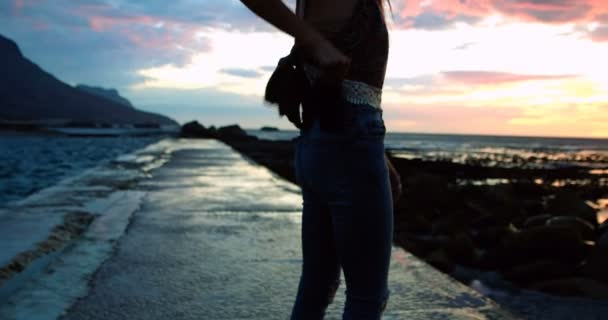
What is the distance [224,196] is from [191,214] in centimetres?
124

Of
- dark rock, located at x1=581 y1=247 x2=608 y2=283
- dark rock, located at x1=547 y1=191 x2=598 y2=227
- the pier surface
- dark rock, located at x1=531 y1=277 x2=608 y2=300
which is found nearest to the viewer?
the pier surface

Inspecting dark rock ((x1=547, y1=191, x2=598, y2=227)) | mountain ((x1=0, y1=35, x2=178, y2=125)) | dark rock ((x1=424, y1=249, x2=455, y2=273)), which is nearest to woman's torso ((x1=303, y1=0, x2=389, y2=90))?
dark rock ((x1=424, y1=249, x2=455, y2=273))

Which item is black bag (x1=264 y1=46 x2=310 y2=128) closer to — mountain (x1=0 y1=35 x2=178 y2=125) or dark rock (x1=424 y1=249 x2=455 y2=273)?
dark rock (x1=424 y1=249 x2=455 y2=273)

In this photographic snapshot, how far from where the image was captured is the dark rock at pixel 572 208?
7.84 metres

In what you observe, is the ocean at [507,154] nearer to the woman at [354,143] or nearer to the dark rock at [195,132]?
the woman at [354,143]

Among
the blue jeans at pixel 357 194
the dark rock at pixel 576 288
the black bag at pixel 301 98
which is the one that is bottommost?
the dark rock at pixel 576 288

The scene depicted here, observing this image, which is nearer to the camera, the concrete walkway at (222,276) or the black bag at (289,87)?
the black bag at (289,87)

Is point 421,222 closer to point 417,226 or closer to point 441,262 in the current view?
point 417,226

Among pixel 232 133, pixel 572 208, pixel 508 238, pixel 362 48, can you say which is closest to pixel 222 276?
pixel 362 48

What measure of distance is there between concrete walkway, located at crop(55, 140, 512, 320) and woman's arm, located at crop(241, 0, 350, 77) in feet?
5.14

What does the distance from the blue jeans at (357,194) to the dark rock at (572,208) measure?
7364 millimetres

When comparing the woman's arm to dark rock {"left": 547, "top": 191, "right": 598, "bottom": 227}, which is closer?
the woman's arm

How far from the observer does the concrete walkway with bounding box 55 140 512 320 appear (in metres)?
2.48

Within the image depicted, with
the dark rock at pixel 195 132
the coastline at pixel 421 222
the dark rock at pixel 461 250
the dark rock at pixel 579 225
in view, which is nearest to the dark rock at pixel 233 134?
the dark rock at pixel 195 132
